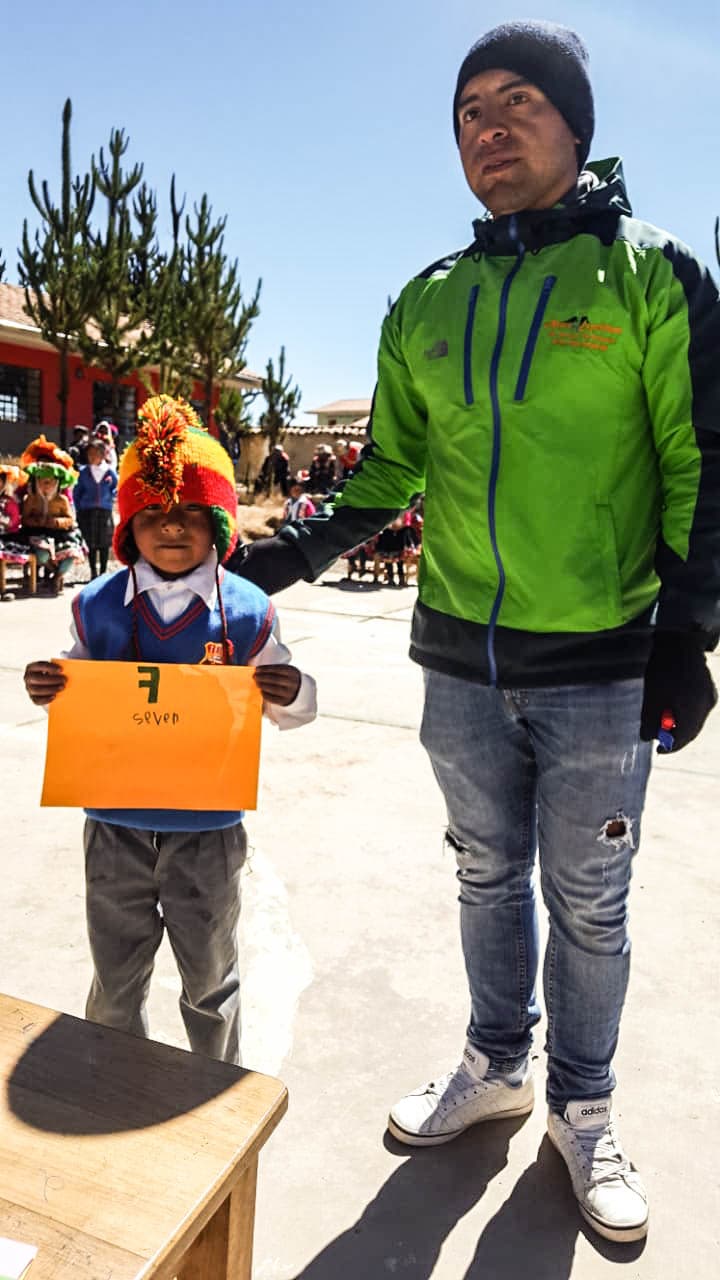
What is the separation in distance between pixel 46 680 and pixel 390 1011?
1177 millimetres

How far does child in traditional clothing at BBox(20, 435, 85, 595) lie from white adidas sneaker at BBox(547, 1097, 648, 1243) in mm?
7953

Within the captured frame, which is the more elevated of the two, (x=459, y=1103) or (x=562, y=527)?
(x=562, y=527)

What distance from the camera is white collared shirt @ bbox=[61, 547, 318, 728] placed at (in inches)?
66.4

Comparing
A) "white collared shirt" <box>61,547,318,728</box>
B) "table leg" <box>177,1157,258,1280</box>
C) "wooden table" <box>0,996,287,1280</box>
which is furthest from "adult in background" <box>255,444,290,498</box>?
"table leg" <box>177,1157,258,1280</box>

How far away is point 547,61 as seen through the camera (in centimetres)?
153

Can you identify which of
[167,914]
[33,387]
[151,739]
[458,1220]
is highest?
[33,387]

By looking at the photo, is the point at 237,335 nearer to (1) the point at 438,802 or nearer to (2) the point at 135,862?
(1) the point at 438,802

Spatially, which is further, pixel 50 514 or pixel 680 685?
pixel 50 514

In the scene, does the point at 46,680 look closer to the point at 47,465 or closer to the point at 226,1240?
the point at 226,1240

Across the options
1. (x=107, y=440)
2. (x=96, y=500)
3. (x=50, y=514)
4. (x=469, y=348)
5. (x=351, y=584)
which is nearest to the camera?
(x=469, y=348)

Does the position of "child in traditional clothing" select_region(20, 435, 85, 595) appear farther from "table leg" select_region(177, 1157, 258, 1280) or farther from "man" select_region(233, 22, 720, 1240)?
"table leg" select_region(177, 1157, 258, 1280)

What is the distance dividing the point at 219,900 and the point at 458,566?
0.73 meters

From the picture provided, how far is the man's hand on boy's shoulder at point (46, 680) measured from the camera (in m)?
1.62

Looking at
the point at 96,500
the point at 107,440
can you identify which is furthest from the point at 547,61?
the point at 107,440
